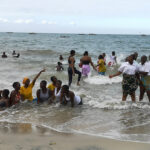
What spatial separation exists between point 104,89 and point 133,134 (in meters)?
4.75

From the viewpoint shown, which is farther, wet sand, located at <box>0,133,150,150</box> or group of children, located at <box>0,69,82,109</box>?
group of children, located at <box>0,69,82,109</box>

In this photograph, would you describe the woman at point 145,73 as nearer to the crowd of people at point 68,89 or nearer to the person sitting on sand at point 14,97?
the crowd of people at point 68,89

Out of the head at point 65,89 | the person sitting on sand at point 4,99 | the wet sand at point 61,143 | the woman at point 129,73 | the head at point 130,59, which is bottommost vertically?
the wet sand at point 61,143

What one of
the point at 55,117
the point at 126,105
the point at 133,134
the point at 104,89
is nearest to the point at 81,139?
the point at 133,134

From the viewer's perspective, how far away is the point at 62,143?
3771 mm

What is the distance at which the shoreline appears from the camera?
361cm

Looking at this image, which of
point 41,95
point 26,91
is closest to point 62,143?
point 41,95

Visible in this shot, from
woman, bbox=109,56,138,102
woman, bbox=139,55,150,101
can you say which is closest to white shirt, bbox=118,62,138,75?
woman, bbox=109,56,138,102

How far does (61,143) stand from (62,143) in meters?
0.02

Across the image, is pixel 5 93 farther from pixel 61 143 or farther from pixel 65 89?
pixel 61 143

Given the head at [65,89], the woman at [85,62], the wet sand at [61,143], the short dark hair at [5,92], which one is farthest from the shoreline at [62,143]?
the woman at [85,62]

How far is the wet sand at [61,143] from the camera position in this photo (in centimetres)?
360

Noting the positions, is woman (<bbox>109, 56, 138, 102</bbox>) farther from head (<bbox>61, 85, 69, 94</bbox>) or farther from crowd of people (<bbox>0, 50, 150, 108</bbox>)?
head (<bbox>61, 85, 69, 94</bbox>)

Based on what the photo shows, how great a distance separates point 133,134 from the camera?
426 centimetres
